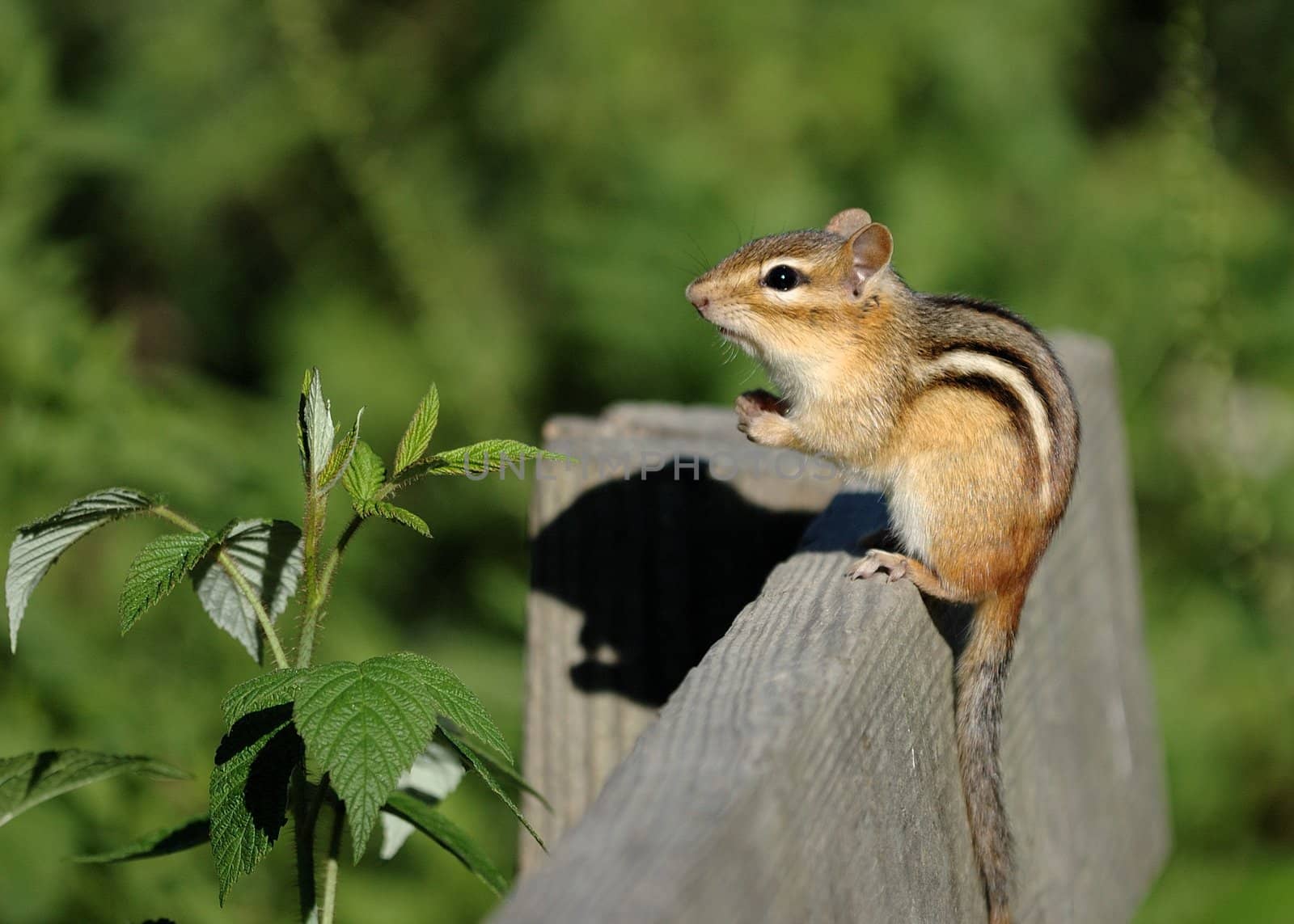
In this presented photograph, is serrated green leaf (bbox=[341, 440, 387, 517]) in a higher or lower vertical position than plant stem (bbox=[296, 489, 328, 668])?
higher

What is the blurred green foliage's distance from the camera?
115 inches

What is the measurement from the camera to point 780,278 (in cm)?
259

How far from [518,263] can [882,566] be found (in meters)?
3.45

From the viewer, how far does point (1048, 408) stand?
7.09 feet

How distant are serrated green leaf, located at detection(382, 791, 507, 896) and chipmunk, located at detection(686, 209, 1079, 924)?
1.91 feet

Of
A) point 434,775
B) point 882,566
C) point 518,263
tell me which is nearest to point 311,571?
point 434,775

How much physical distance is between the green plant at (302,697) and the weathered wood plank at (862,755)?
0.53ft

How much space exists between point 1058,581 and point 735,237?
190cm

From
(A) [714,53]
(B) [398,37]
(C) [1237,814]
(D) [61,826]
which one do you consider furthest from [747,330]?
(B) [398,37]

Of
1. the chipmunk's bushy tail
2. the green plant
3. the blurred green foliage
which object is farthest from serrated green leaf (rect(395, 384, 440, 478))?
the blurred green foliage

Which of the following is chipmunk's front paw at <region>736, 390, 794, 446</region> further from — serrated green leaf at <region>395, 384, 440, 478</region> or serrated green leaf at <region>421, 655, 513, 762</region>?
serrated green leaf at <region>421, 655, 513, 762</region>

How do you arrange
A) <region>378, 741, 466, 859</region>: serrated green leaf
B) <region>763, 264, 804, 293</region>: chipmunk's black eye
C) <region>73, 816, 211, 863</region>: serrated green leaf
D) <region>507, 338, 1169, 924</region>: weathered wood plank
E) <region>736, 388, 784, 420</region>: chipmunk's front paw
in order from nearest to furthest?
<region>507, 338, 1169, 924</region>: weathered wood plank, <region>73, 816, 211, 863</region>: serrated green leaf, <region>378, 741, 466, 859</region>: serrated green leaf, <region>736, 388, 784, 420</region>: chipmunk's front paw, <region>763, 264, 804, 293</region>: chipmunk's black eye

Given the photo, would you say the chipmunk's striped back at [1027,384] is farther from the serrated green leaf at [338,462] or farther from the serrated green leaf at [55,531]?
the serrated green leaf at [55,531]

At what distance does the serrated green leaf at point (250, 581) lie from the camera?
59.7 inches
